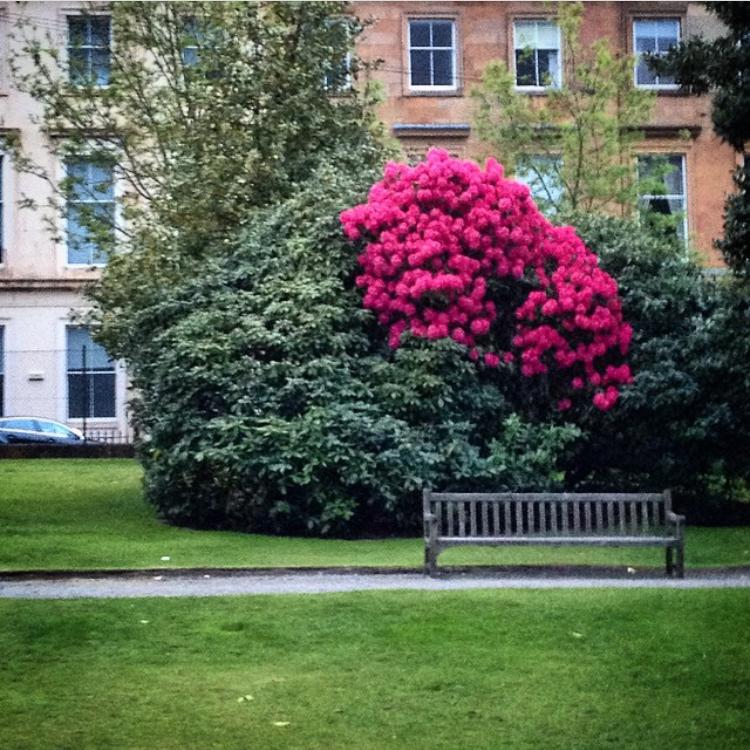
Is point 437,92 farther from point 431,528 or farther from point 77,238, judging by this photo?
point 431,528

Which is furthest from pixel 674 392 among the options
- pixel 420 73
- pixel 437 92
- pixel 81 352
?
pixel 81 352

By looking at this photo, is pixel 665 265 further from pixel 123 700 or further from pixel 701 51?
pixel 123 700

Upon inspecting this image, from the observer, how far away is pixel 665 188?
33.4 meters

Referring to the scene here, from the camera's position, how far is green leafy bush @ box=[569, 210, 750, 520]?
66.1ft

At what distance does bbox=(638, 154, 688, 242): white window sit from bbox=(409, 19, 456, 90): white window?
584cm

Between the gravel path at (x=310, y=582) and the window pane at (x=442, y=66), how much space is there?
83.9 feet

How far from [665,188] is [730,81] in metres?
Result: 17.2

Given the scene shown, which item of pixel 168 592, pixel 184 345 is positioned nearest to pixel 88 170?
pixel 184 345

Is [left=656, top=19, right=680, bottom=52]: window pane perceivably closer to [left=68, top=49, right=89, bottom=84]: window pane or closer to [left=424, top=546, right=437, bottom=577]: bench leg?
[left=68, top=49, right=89, bottom=84]: window pane

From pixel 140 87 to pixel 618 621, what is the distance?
60.0ft

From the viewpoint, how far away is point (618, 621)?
1158 centimetres

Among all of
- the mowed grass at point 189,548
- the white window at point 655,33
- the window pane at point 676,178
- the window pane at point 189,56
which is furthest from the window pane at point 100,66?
the window pane at point 676,178

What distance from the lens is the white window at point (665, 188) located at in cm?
3269

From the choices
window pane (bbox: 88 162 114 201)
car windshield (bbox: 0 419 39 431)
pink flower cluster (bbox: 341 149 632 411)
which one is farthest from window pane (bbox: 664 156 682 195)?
pink flower cluster (bbox: 341 149 632 411)
